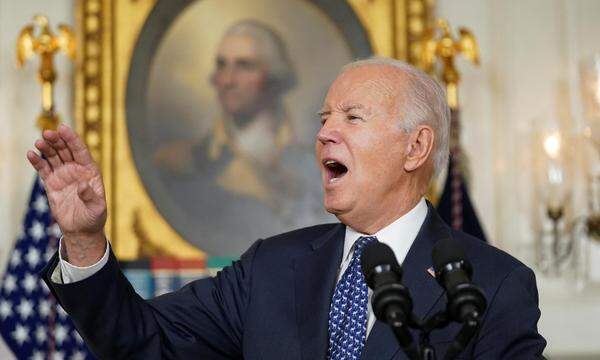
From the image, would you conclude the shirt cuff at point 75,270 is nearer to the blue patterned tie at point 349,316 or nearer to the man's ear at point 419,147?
the blue patterned tie at point 349,316

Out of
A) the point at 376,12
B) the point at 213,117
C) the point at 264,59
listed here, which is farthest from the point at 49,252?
the point at 376,12

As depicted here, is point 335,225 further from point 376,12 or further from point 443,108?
point 376,12

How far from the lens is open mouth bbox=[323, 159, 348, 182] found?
2.76 m

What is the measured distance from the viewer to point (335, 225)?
3.03m

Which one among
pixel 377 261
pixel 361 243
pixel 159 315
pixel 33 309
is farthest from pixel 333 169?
pixel 33 309

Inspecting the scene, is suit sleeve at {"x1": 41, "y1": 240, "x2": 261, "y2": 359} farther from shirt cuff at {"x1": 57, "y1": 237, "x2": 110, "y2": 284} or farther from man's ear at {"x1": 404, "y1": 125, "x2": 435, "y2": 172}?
man's ear at {"x1": 404, "y1": 125, "x2": 435, "y2": 172}

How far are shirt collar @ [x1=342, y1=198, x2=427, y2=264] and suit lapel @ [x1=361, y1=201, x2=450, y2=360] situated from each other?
25mm

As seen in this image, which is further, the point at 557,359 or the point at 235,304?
the point at 557,359

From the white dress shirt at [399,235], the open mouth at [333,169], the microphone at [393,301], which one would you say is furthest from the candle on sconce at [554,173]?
the microphone at [393,301]

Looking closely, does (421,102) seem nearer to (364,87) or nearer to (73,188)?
(364,87)

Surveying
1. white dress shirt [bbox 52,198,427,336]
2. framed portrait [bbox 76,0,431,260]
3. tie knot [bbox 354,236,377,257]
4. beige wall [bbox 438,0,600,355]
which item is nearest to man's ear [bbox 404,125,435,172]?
white dress shirt [bbox 52,198,427,336]

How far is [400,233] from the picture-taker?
9.17ft

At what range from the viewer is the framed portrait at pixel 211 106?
249 inches

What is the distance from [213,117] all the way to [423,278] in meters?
3.96
